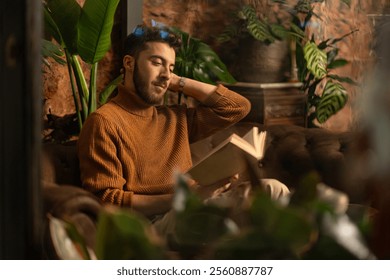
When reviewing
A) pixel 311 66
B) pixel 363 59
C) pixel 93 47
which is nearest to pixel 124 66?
pixel 93 47

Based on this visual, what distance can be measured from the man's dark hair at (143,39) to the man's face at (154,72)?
1cm

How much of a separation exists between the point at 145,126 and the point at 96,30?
0.55 ft

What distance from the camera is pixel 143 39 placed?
97cm

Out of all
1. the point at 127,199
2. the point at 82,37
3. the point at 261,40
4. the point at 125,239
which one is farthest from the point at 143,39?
the point at 125,239

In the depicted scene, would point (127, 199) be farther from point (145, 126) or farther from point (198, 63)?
point (198, 63)

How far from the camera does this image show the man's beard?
0.94 meters

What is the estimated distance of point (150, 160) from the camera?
894mm

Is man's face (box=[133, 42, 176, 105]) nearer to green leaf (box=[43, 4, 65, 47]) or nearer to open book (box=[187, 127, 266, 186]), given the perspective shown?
green leaf (box=[43, 4, 65, 47])

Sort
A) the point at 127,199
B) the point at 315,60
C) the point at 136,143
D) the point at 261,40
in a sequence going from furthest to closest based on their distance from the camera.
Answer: the point at 261,40, the point at 315,60, the point at 136,143, the point at 127,199

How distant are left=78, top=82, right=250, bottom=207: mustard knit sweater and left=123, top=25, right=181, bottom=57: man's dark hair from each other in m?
0.06

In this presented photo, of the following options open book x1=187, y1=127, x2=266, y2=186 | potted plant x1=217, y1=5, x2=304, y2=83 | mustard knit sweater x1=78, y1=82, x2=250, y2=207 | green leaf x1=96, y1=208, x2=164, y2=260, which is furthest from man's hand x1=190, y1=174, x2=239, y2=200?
potted plant x1=217, y1=5, x2=304, y2=83

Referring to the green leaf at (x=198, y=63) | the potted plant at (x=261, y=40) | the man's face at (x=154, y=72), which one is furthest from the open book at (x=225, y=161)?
the potted plant at (x=261, y=40)
